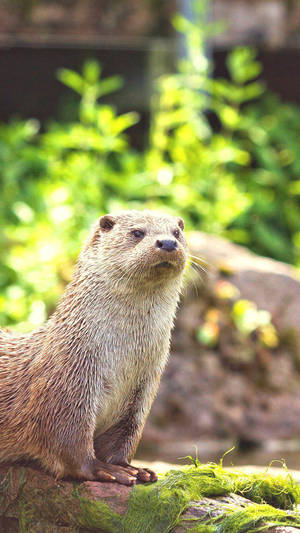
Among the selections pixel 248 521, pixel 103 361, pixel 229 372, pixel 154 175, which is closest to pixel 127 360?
pixel 103 361

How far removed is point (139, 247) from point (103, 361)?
0.52 meters

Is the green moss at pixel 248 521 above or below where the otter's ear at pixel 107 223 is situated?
below

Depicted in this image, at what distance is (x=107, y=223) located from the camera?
393cm

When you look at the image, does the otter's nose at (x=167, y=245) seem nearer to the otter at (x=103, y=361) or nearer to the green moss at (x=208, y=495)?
the otter at (x=103, y=361)

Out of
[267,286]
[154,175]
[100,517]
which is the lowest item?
[100,517]

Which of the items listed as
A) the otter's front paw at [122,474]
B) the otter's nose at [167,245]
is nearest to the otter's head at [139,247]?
the otter's nose at [167,245]

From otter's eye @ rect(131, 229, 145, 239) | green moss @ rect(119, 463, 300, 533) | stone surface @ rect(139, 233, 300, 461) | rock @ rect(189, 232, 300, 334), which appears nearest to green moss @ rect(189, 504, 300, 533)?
green moss @ rect(119, 463, 300, 533)

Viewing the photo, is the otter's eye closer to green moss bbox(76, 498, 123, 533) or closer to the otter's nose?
the otter's nose

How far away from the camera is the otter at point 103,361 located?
11.8 ft

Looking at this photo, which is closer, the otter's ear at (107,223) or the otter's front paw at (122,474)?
the otter's front paw at (122,474)

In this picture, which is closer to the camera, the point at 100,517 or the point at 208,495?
the point at 100,517

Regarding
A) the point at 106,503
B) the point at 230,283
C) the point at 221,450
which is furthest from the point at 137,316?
the point at 230,283

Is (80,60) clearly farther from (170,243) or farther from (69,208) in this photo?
(170,243)

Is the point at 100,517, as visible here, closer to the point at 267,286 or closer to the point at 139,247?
the point at 139,247
